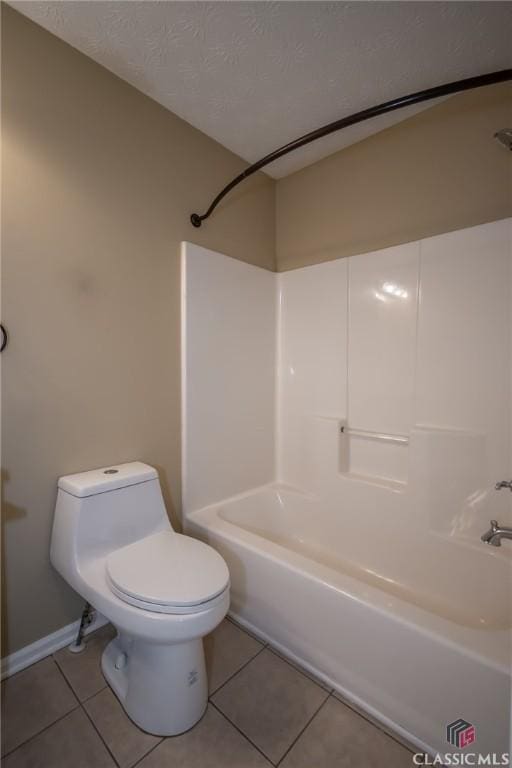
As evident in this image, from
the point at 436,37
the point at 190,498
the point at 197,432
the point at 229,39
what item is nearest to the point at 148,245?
the point at 229,39

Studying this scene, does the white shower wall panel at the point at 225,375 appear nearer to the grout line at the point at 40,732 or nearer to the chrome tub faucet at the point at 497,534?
the grout line at the point at 40,732

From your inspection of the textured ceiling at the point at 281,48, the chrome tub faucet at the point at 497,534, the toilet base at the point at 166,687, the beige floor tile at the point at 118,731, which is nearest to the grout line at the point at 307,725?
the toilet base at the point at 166,687

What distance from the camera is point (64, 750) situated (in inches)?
39.9

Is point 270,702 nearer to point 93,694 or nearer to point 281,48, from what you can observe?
point 93,694

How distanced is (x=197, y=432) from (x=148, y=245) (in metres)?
0.98

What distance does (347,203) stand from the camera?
1950mm

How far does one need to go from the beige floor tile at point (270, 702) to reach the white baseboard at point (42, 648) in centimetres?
66

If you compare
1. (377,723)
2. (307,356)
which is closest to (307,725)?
(377,723)

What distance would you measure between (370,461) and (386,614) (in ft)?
3.04

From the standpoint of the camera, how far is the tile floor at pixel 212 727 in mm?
998

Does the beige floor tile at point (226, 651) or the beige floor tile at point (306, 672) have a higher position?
the beige floor tile at point (306, 672)

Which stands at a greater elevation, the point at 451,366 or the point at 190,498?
the point at 451,366

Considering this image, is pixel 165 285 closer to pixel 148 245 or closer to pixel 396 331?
pixel 148 245

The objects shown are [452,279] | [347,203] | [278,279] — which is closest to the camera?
[452,279]
